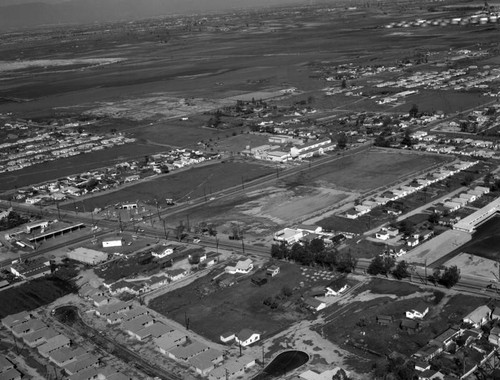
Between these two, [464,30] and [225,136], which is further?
[464,30]

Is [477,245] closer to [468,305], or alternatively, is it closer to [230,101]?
Answer: [468,305]

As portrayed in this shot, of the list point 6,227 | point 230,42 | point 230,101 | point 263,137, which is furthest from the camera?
point 230,42

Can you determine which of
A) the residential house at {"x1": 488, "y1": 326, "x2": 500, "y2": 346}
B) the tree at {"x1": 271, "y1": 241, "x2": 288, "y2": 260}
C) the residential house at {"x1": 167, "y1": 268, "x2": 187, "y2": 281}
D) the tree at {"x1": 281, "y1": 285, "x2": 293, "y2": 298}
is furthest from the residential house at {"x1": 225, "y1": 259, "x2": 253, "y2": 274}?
the residential house at {"x1": 488, "y1": 326, "x2": 500, "y2": 346}

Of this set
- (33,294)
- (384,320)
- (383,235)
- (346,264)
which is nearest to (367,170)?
(383,235)

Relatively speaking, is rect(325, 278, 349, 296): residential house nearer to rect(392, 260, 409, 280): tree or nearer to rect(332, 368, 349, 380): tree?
rect(392, 260, 409, 280): tree

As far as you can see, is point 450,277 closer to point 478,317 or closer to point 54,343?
point 478,317

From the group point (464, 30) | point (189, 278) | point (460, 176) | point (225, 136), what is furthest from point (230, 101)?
point (464, 30)

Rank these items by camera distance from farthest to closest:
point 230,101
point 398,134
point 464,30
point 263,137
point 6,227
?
1. point 464,30
2. point 230,101
3. point 263,137
4. point 398,134
5. point 6,227

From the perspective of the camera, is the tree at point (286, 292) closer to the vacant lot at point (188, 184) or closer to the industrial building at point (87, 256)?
the industrial building at point (87, 256)
